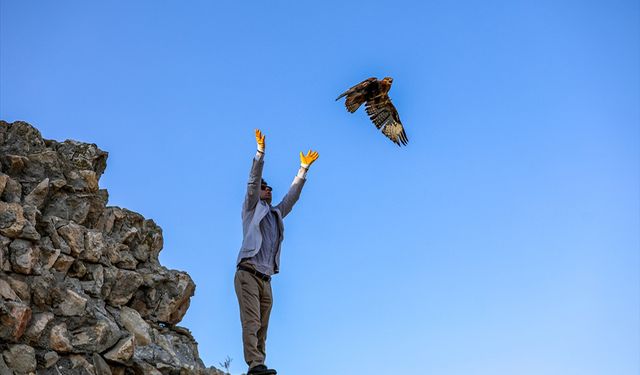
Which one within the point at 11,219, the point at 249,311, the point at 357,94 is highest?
the point at 357,94

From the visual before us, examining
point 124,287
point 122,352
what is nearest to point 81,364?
point 122,352

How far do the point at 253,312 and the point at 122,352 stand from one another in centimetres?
416

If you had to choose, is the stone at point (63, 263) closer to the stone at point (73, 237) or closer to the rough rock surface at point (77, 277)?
the rough rock surface at point (77, 277)

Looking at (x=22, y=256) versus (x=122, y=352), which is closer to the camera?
(x=122, y=352)

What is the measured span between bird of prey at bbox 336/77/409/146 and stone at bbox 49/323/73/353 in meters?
5.71

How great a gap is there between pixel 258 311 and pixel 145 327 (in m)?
5.75

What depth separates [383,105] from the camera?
→ 13.6 meters

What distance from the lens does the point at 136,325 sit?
1418cm

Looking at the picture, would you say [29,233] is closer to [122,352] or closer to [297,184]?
[122,352]

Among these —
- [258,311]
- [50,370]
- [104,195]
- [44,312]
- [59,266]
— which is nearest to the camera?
[258,311]

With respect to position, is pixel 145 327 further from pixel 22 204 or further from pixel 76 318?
pixel 22 204

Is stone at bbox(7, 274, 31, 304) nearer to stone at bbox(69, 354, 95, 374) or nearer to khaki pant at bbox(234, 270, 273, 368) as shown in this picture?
stone at bbox(69, 354, 95, 374)

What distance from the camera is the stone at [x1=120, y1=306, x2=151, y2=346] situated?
1385cm

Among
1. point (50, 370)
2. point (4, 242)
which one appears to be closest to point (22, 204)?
point (4, 242)
